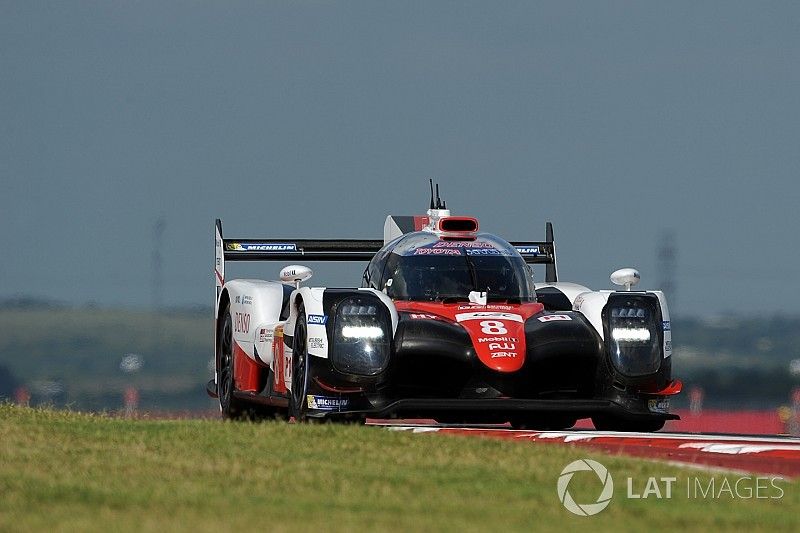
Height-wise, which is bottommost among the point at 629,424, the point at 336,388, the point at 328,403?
the point at 629,424

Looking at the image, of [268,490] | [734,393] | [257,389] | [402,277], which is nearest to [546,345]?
[402,277]

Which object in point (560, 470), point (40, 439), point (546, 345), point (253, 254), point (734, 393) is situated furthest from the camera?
point (734, 393)

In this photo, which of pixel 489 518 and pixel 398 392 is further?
pixel 398 392

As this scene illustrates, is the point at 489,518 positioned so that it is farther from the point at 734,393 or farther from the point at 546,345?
the point at 734,393

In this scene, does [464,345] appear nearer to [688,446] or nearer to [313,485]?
[688,446]

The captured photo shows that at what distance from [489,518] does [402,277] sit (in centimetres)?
693

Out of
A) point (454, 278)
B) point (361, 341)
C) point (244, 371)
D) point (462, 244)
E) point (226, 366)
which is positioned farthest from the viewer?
point (226, 366)

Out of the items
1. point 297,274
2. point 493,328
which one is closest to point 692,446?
point 493,328

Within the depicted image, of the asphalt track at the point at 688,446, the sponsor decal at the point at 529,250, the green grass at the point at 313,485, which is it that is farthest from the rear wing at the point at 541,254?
the green grass at the point at 313,485

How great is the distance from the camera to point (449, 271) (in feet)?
49.2

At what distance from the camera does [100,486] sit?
9.23m

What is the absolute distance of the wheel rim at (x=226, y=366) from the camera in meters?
17.0

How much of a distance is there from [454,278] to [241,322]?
2.49 meters

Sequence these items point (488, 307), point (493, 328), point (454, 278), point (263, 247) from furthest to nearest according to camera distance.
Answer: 1. point (263, 247)
2. point (454, 278)
3. point (488, 307)
4. point (493, 328)
